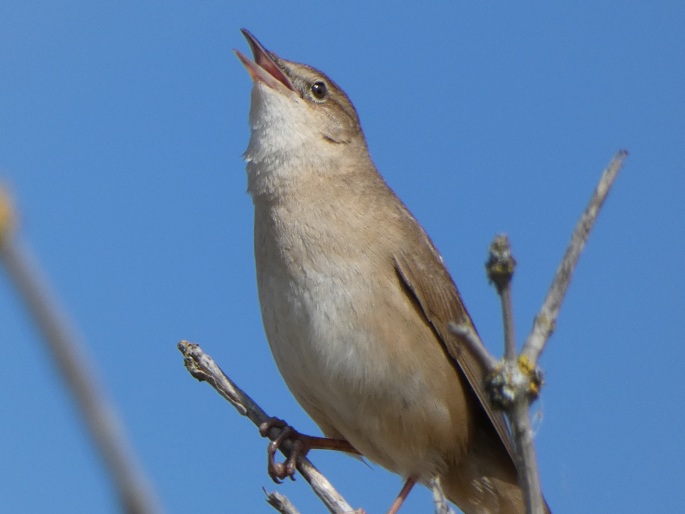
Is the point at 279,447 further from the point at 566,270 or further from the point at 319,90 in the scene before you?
the point at 566,270

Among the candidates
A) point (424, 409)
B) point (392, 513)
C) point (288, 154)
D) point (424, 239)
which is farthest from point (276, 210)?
point (392, 513)

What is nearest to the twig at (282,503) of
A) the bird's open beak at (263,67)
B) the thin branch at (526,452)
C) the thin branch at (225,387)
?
the thin branch at (225,387)

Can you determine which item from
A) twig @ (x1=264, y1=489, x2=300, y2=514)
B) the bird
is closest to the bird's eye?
the bird

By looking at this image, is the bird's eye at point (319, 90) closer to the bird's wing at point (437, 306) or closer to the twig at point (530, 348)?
the bird's wing at point (437, 306)

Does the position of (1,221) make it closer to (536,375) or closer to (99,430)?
(99,430)

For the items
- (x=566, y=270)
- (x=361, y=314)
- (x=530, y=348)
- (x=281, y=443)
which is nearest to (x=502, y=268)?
(x=566, y=270)

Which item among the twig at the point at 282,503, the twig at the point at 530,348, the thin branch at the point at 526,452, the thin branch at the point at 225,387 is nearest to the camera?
the twig at the point at 530,348

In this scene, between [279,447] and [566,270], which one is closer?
[566,270]
